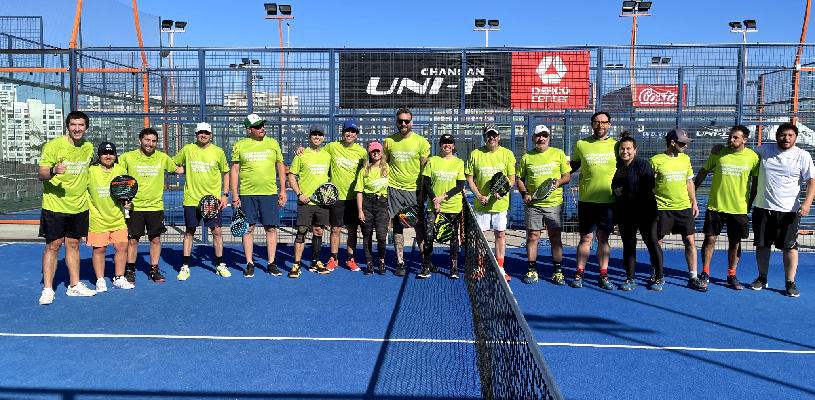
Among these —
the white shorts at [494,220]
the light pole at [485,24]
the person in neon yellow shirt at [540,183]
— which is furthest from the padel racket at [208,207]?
the light pole at [485,24]

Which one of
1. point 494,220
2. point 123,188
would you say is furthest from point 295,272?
point 494,220

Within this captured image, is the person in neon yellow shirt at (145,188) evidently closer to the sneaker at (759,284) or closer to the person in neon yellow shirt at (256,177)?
the person in neon yellow shirt at (256,177)

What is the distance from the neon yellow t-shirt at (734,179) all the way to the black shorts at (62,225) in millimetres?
7198

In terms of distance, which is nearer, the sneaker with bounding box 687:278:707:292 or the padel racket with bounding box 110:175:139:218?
the padel racket with bounding box 110:175:139:218

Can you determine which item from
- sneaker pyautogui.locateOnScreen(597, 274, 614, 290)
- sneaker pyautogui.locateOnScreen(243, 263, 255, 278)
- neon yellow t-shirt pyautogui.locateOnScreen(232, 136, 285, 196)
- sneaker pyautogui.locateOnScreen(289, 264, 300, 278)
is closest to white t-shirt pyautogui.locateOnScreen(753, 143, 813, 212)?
sneaker pyautogui.locateOnScreen(597, 274, 614, 290)

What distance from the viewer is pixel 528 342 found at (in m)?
2.22

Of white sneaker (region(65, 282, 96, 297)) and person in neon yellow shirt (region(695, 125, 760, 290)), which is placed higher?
person in neon yellow shirt (region(695, 125, 760, 290))

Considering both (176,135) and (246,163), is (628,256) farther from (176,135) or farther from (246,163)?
(176,135)

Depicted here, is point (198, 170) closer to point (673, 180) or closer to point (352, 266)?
point (352, 266)

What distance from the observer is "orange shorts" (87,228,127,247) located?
6.70 metres

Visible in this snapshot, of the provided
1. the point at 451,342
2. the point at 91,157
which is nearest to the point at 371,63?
the point at 91,157

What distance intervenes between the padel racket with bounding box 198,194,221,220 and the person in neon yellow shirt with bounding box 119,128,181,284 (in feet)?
1.61

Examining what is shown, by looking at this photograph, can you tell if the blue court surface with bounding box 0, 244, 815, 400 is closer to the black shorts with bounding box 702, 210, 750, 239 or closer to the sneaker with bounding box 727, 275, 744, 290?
the sneaker with bounding box 727, 275, 744, 290

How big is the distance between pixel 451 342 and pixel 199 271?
4.44 m
